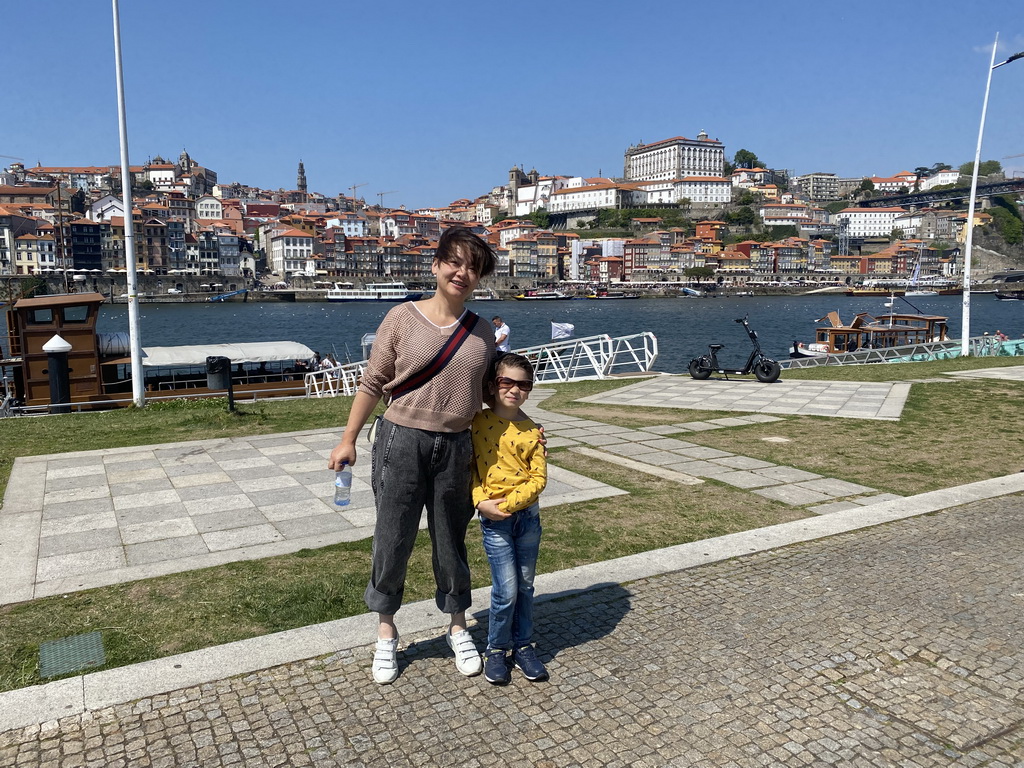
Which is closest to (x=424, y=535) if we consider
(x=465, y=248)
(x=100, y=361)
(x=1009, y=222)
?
(x=465, y=248)

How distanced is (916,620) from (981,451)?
5110 mm

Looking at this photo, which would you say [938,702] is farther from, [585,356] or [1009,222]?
[1009,222]

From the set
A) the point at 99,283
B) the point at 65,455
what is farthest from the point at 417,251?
the point at 65,455

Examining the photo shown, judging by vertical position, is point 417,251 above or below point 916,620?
above

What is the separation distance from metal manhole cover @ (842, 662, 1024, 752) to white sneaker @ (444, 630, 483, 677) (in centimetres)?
156

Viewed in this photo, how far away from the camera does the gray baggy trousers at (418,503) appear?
3105 millimetres

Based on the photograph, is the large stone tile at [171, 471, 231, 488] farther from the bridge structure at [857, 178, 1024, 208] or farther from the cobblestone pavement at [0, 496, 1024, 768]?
the bridge structure at [857, 178, 1024, 208]

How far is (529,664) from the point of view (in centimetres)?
320

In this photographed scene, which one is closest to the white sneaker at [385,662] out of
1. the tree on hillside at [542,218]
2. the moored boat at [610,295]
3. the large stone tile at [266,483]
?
the large stone tile at [266,483]

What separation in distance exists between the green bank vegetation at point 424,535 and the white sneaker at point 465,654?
2.67ft

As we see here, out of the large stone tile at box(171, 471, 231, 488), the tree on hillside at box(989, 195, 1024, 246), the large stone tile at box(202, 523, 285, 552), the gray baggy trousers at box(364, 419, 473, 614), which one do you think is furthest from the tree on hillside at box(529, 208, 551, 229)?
the gray baggy trousers at box(364, 419, 473, 614)

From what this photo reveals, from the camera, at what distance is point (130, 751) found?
268 cm

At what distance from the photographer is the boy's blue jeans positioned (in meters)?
3.21

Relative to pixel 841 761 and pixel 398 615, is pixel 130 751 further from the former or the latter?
pixel 841 761
